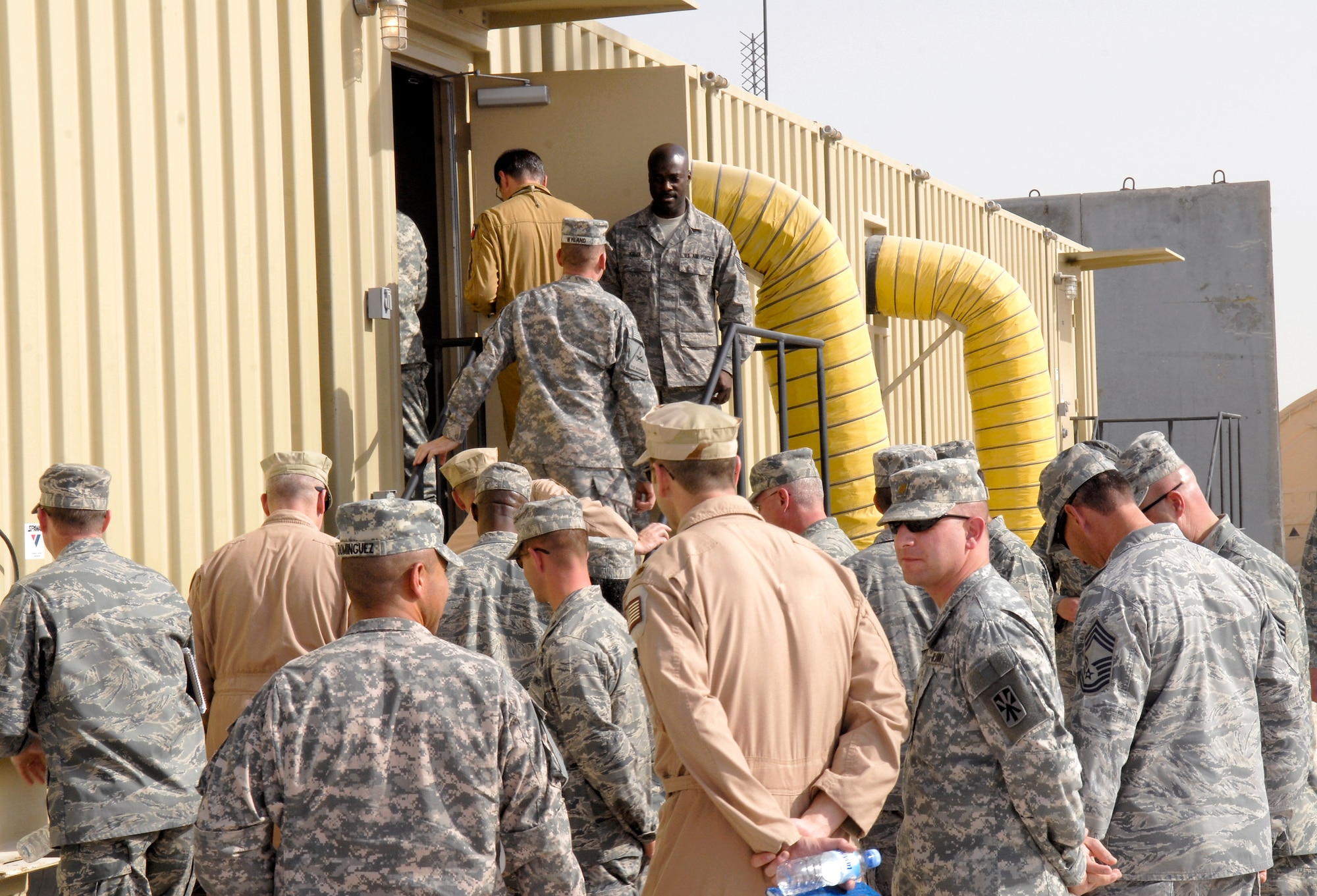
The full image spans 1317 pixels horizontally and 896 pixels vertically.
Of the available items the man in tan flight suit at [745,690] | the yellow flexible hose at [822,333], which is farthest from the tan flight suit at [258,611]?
the yellow flexible hose at [822,333]

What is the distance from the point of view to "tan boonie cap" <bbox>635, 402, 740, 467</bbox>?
130 inches

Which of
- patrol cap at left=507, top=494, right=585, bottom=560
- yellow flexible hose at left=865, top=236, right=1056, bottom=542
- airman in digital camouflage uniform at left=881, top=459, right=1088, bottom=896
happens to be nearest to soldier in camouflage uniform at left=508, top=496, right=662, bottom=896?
patrol cap at left=507, top=494, right=585, bottom=560

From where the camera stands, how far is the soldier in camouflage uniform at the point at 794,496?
17.3ft

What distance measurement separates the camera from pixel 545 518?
4.07 meters

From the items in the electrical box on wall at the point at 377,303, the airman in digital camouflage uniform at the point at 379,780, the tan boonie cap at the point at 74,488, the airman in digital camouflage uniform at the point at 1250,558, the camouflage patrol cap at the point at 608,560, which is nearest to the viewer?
the airman in digital camouflage uniform at the point at 379,780

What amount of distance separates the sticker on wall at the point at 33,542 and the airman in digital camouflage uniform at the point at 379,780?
2.65 metres

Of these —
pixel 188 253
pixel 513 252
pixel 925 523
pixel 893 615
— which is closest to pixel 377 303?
pixel 513 252

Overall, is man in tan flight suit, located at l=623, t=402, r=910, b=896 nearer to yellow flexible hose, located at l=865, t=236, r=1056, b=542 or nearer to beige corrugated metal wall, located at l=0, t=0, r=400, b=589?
beige corrugated metal wall, located at l=0, t=0, r=400, b=589

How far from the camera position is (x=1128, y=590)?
378cm

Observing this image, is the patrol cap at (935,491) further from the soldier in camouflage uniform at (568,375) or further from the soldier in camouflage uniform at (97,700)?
the soldier in camouflage uniform at (568,375)

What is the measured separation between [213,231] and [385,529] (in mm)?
3470

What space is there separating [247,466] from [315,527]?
1072 millimetres

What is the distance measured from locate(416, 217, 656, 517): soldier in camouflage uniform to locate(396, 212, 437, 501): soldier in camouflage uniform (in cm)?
101

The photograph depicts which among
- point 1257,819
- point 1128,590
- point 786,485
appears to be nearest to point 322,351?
point 786,485
